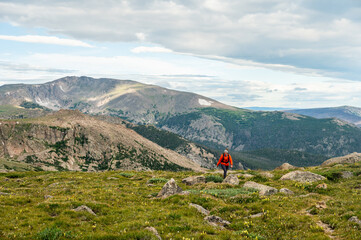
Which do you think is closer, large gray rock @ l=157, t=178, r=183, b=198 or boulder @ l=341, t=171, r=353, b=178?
large gray rock @ l=157, t=178, r=183, b=198

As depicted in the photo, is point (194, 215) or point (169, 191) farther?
point (169, 191)

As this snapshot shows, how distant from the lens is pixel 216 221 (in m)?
17.2

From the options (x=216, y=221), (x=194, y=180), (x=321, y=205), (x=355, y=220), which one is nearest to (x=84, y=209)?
(x=216, y=221)

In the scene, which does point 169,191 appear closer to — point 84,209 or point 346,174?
point 84,209

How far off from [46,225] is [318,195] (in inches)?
896

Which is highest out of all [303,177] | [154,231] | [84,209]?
[154,231]

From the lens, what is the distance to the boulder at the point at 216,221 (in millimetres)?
16797

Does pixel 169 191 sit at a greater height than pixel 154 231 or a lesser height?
lesser

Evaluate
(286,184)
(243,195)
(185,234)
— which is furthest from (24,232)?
(286,184)

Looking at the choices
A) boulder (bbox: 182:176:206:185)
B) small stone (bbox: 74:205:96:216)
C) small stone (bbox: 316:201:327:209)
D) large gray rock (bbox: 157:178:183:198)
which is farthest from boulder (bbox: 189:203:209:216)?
boulder (bbox: 182:176:206:185)

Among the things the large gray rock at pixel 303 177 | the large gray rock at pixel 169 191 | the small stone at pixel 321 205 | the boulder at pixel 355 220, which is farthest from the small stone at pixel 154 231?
the large gray rock at pixel 303 177

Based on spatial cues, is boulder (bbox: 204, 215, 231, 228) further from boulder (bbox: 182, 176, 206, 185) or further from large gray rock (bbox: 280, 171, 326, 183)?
large gray rock (bbox: 280, 171, 326, 183)

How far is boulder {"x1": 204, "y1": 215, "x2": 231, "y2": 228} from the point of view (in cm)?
1680

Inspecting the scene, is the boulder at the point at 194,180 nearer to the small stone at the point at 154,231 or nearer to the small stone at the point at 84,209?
the small stone at the point at 84,209
